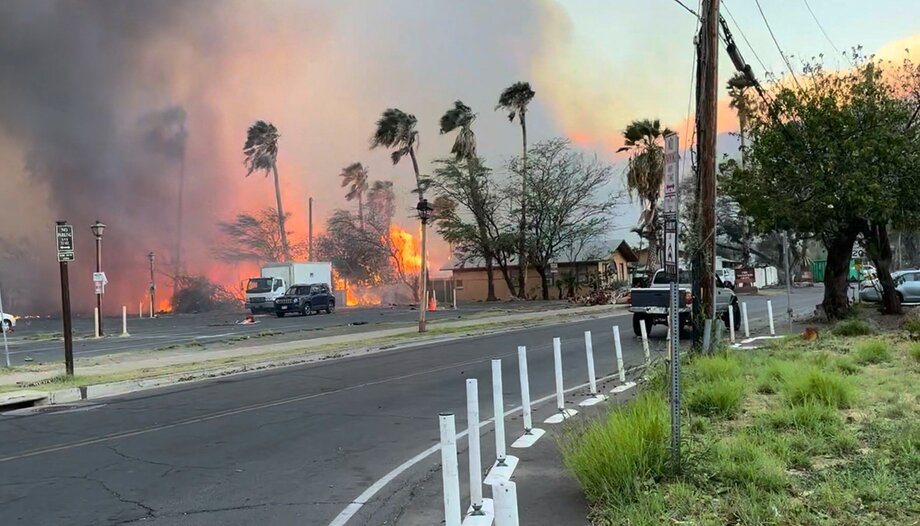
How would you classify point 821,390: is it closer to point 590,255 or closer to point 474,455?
point 474,455

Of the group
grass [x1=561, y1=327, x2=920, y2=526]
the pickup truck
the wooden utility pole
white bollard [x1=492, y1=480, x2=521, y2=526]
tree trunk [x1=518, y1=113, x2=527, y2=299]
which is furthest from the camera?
tree trunk [x1=518, y1=113, x2=527, y2=299]

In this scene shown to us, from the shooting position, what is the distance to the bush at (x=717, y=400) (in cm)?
719

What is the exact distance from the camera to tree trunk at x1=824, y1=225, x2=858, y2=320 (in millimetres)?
18188

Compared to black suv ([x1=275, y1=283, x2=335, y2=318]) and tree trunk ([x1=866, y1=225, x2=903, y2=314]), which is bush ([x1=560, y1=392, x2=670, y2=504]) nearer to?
tree trunk ([x1=866, y1=225, x2=903, y2=314])

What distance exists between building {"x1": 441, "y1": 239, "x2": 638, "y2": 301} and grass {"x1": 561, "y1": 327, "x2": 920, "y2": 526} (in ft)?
124

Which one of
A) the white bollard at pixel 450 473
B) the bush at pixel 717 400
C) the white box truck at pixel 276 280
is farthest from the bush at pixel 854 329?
the white box truck at pixel 276 280

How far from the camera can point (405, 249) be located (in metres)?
59.2

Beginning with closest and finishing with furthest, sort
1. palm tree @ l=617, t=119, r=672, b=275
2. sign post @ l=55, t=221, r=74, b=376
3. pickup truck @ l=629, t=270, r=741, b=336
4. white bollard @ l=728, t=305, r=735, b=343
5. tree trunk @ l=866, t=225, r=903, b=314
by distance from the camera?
1. sign post @ l=55, t=221, r=74, b=376
2. white bollard @ l=728, t=305, r=735, b=343
3. pickup truck @ l=629, t=270, r=741, b=336
4. tree trunk @ l=866, t=225, r=903, b=314
5. palm tree @ l=617, t=119, r=672, b=275

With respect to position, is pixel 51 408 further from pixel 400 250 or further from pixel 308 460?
pixel 400 250

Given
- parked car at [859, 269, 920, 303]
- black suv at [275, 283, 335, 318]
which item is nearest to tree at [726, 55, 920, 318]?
parked car at [859, 269, 920, 303]

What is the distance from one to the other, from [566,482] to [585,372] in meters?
6.76

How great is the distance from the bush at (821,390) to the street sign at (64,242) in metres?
13.1

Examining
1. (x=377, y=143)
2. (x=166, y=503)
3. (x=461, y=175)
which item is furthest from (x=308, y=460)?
(x=377, y=143)

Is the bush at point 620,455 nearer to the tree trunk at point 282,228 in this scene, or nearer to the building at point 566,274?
the building at point 566,274
